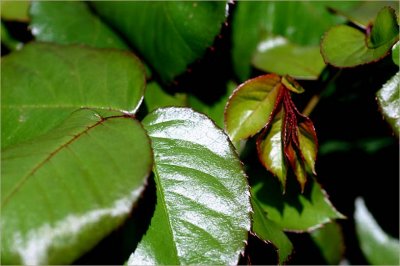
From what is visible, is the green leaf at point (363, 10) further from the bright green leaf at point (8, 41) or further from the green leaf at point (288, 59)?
the bright green leaf at point (8, 41)

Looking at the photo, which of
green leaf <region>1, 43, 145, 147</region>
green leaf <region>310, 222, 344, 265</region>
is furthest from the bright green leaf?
green leaf <region>310, 222, 344, 265</region>

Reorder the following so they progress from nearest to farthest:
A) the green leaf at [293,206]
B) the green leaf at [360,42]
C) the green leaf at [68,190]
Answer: the green leaf at [68,190], the green leaf at [360,42], the green leaf at [293,206]

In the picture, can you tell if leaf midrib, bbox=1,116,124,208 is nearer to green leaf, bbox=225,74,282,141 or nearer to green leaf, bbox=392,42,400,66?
green leaf, bbox=225,74,282,141

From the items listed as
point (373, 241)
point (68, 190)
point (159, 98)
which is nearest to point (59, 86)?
point (159, 98)

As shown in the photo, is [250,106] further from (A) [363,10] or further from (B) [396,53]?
(A) [363,10]

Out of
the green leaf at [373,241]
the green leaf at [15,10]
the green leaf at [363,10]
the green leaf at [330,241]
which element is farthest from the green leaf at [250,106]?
the green leaf at [15,10]

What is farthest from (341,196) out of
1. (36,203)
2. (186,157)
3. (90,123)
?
(36,203)
